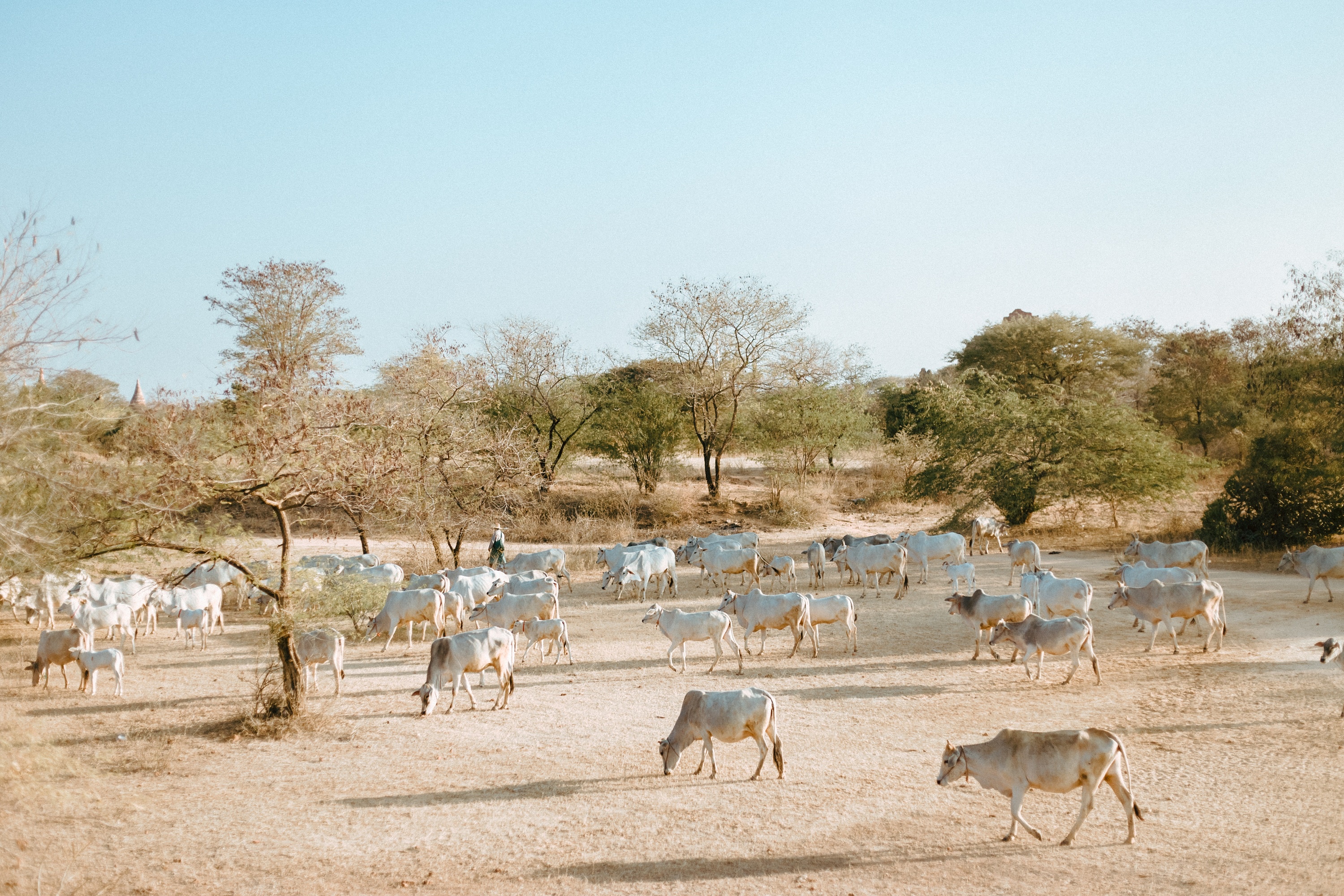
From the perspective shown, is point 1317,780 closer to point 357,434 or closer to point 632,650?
point 632,650

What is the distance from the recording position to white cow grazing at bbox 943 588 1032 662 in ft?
47.3

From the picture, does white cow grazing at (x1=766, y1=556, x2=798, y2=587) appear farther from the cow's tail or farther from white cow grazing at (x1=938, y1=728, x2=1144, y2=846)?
white cow grazing at (x1=938, y1=728, x2=1144, y2=846)

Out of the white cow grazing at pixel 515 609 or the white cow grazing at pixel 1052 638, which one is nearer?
the white cow grazing at pixel 1052 638

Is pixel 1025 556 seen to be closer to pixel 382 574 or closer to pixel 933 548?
pixel 933 548

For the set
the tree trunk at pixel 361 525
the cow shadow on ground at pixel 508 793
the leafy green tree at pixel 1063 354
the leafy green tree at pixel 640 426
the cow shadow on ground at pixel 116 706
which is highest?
the leafy green tree at pixel 1063 354

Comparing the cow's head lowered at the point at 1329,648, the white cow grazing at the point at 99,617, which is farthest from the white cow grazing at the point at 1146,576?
the white cow grazing at the point at 99,617

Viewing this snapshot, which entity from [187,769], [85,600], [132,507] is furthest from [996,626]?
[85,600]

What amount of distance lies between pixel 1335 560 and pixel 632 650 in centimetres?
1408

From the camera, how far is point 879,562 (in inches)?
819

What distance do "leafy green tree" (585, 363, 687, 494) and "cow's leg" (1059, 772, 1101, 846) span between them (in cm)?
3300

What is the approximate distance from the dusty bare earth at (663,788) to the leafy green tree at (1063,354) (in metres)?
30.0

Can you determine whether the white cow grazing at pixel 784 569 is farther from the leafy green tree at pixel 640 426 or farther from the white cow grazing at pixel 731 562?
the leafy green tree at pixel 640 426

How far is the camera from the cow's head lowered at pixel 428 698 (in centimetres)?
1194

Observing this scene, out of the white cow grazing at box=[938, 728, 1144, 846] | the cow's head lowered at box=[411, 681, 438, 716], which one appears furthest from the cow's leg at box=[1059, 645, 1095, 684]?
the cow's head lowered at box=[411, 681, 438, 716]
